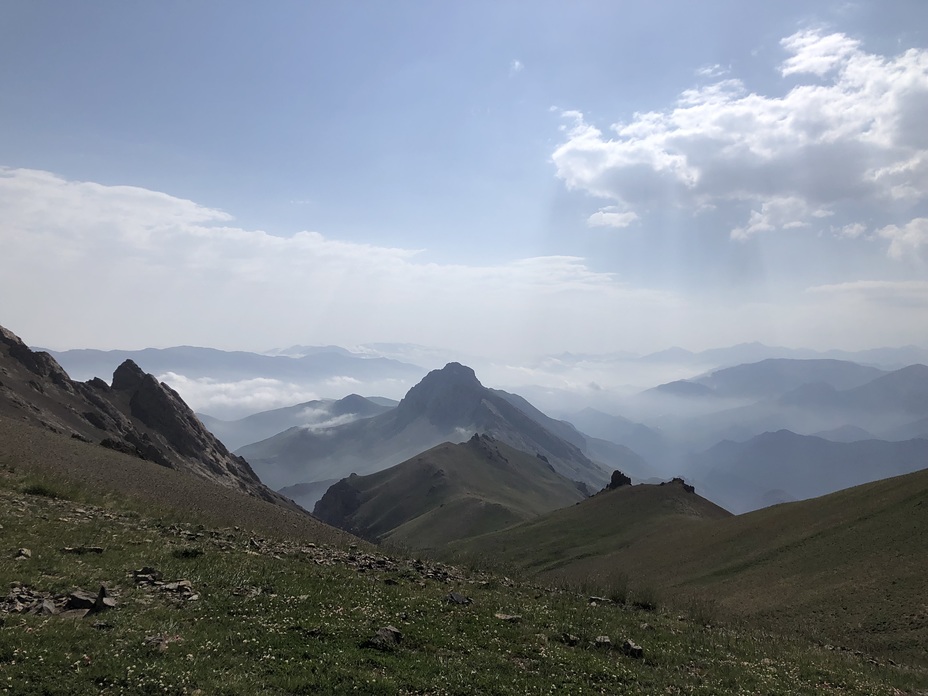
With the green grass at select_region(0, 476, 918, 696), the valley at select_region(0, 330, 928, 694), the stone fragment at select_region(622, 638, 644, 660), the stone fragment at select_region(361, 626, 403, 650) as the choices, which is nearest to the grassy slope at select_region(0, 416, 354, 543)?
the valley at select_region(0, 330, 928, 694)

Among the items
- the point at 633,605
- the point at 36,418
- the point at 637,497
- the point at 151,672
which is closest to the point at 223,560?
the point at 151,672

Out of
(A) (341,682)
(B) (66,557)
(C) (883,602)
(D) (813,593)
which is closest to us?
(A) (341,682)

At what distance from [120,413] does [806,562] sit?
112 meters

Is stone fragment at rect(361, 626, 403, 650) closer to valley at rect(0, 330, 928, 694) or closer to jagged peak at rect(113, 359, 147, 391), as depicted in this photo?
valley at rect(0, 330, 928, 694)

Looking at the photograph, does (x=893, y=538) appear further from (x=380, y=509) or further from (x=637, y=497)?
(x=380, y=509)

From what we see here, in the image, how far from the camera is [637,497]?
10556 cm

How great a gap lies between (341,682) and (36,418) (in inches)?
3085

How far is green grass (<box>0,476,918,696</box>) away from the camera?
11391 millimetres

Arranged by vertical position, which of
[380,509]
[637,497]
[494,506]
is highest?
[637,497]

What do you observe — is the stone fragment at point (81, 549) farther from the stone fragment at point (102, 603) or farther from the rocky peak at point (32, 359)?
the rocky peak at point (32, 359)

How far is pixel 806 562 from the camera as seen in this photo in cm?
4441

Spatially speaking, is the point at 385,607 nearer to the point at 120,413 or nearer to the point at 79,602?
the point at 79,602

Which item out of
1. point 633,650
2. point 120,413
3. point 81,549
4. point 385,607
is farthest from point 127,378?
point 633,650

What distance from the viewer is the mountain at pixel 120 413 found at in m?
77.5
